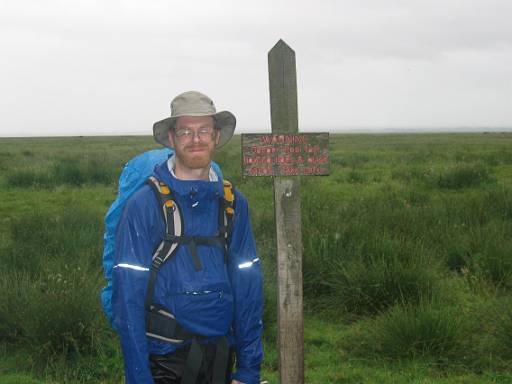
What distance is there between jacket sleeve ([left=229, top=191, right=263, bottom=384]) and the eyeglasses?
0.33 m

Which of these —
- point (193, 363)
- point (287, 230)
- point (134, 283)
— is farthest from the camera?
point (287, 230)

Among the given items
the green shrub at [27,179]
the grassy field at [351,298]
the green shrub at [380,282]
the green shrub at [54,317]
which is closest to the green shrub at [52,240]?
the grassy field at [351,298]

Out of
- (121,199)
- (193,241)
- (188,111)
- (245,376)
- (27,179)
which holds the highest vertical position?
(188,111)

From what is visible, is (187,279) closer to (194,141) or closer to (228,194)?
(228,194)

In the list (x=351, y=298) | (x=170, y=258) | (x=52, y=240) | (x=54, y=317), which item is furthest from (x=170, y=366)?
(x=52, y=240)

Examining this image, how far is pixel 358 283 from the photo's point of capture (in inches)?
209

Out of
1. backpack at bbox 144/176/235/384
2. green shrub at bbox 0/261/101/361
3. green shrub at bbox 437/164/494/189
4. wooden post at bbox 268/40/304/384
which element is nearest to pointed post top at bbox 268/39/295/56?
wooden post at bbox 268/40/304/384

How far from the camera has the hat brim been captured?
2.78m

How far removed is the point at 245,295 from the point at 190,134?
32.8 inches

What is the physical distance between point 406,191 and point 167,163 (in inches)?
370

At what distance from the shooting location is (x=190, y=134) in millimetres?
2721

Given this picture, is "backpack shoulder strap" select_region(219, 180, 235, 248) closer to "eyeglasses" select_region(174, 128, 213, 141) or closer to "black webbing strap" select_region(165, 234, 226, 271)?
"black webbing strap" select_region(165, 234, 226, 271)

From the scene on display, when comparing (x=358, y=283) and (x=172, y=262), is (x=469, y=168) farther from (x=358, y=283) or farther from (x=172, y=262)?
(x=172, y=262)

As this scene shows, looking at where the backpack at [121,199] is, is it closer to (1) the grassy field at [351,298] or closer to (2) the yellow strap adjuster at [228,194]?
(2) the yellow strap adjuster at [228,194]
